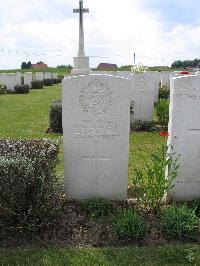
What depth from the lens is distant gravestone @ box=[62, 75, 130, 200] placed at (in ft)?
17.8

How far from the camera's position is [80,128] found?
18.1 feet

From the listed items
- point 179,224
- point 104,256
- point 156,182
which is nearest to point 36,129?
point 156,182

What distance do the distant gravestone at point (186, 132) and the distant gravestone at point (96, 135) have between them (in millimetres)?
682

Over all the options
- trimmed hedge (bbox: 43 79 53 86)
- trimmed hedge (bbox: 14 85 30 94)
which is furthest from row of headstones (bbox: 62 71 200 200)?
trimmed hedge (bbox: 43 79 53 86)

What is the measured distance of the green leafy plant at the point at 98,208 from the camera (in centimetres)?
530

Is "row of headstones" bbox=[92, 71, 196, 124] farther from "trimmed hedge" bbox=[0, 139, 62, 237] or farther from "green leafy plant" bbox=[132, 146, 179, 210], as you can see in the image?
"trimmed hedge" bbox=[0, 139, 62, 237]

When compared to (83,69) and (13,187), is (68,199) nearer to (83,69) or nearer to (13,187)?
(13,187)

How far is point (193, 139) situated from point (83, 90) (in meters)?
1.72

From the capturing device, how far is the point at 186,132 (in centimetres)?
572

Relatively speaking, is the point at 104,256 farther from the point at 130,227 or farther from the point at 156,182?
the point at 156,182

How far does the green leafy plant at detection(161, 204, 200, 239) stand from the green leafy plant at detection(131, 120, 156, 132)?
6.82 meters

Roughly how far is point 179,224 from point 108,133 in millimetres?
1546

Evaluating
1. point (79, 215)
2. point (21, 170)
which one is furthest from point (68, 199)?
point (21, 170)

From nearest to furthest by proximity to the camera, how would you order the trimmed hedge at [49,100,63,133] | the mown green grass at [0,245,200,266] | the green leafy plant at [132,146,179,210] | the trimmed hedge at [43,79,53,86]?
the mown green grass at [0,245,200,266] < the green leafy plant at [132,146,179,210] < the trimmed hedge at [49,100,63,133] < the trimmed hedge at [43,79,53,86]
